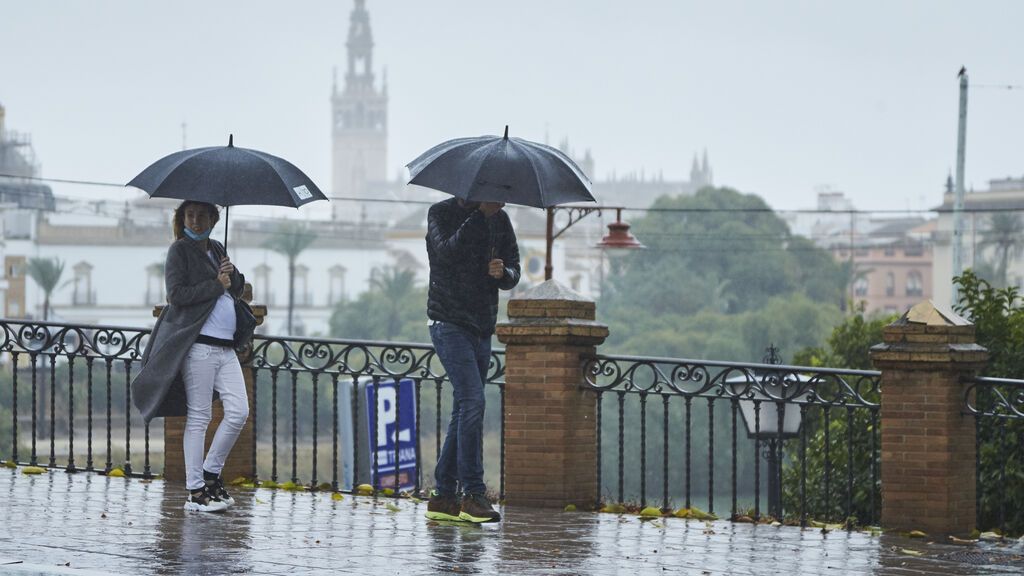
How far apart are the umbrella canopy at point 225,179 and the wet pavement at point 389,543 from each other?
1.74 m

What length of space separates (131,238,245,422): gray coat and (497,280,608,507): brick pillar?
2.26m

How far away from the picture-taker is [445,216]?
941 centimetres

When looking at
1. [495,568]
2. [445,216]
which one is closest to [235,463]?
[445,216]

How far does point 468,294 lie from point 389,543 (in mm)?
1420

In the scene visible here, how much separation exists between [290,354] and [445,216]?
9.86 ft

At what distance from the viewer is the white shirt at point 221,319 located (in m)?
9.56

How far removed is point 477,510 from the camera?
31.5 ft

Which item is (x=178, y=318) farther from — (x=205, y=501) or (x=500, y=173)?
(x=500, y=173)

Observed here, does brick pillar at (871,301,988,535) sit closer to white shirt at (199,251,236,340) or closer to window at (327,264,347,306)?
white shirt at (199,251,236,340)

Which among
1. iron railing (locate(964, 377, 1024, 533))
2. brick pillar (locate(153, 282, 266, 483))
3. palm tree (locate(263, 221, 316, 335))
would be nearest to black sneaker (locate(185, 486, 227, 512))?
brick pillar (locate(153, 282, 266, 483))

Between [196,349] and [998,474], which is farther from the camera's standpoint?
Result: [998,474]

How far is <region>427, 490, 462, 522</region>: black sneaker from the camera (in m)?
9.76

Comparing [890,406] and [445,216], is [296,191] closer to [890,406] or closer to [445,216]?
[445,216]

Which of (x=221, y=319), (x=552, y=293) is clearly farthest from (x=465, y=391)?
(x=552, y=293)
